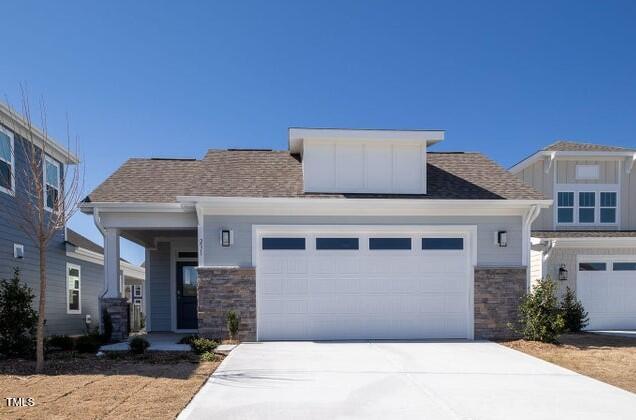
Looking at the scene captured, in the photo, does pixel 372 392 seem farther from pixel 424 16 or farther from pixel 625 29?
pixel 625 29

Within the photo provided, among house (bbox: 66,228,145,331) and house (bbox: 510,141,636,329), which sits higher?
house (bbox: 510,141,636,329)

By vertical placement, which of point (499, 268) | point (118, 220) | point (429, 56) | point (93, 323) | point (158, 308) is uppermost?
point (429, 56)

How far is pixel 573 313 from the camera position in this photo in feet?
40.3

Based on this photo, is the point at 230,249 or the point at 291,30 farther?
the point at 291,30

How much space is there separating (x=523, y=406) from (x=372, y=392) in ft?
5.87

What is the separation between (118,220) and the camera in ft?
32.6

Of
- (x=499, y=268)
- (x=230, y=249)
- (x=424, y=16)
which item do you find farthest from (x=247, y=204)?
(x=424, y=16)

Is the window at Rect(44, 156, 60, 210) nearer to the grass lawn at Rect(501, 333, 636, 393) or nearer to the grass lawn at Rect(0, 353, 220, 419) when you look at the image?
the grass lawn at Rect(0, 353, 220, 419)

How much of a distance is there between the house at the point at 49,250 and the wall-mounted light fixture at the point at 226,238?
3.43 m

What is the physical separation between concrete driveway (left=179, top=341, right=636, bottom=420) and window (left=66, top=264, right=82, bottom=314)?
26.0 feet

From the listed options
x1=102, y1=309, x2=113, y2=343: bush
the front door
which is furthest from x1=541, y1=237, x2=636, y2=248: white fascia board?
x1=102, y1=309, x2=113, y2=343: bush

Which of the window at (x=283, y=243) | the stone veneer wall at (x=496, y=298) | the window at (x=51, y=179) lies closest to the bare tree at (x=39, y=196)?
the window at (x=51, y=179)

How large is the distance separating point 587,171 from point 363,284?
9520mm

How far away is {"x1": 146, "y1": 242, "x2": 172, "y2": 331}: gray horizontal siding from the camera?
12.5 metres
